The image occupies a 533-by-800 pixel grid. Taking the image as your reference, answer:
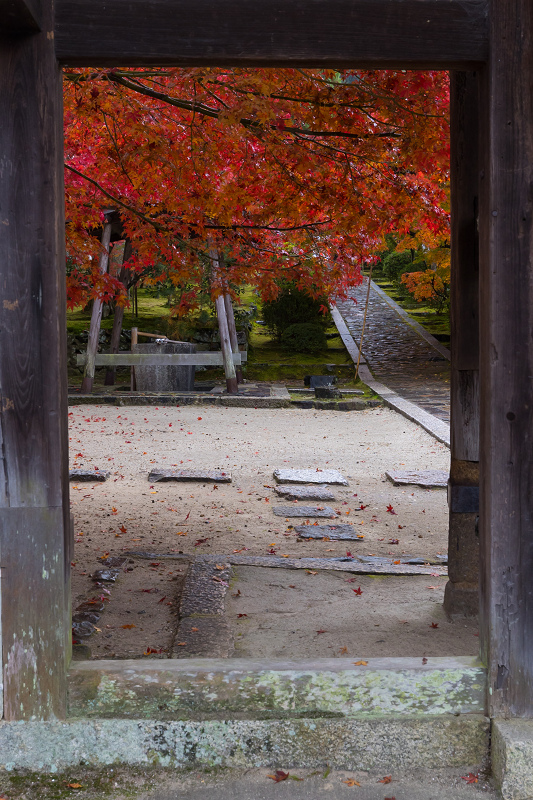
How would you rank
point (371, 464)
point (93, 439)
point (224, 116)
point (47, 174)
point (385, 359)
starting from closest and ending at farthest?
1. point (47, 174)
2. point (224, 116)
3. point (371, 464)
4. point (93, 439)
5. point (385, 359)

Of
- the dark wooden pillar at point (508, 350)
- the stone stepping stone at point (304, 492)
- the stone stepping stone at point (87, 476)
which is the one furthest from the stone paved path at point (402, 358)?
the dark wooden pillar at point (508, 350)

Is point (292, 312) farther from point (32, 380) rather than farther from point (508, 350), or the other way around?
point (32, 380)

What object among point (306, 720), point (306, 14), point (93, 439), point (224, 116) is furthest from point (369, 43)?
point (93, 439)

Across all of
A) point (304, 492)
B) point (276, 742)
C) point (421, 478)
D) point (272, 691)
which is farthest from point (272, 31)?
point (421, 478)

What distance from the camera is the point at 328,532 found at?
5223 millimetres

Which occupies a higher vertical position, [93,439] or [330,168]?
[330,168]

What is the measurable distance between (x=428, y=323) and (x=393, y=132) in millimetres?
21996

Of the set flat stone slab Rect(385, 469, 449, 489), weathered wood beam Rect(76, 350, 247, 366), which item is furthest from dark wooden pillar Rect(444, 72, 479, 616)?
weathered wood beam Rect(76, 350, 247, 366)

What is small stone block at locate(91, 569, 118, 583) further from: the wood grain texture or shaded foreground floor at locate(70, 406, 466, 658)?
the wood grain texture

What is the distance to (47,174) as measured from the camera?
2.16m

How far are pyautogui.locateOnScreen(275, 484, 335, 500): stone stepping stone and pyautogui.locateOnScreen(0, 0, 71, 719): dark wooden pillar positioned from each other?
4.10 meters

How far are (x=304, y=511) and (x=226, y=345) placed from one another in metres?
7.90

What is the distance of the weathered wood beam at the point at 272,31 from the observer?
85.1 inches

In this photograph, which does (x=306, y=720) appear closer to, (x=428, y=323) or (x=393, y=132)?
(x=393, y=132)
